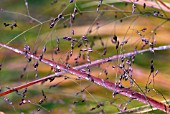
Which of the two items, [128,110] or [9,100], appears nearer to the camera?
[128,110]

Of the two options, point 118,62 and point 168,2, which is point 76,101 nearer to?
point 118,62

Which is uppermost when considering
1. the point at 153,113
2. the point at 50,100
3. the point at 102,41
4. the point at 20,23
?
the point at 20,23

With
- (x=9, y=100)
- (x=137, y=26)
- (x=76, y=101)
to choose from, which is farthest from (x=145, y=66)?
(x=9, y=100)

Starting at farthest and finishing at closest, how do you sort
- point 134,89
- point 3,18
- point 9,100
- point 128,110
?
point 3,18 < point 9,100 < point 128,110 < point 134,89

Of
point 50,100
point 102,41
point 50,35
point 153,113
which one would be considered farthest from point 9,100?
point 153,113

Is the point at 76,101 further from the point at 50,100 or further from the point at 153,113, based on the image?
the point at 153,113

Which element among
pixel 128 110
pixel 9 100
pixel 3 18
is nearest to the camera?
pixel 128 110

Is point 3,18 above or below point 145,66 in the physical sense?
above
